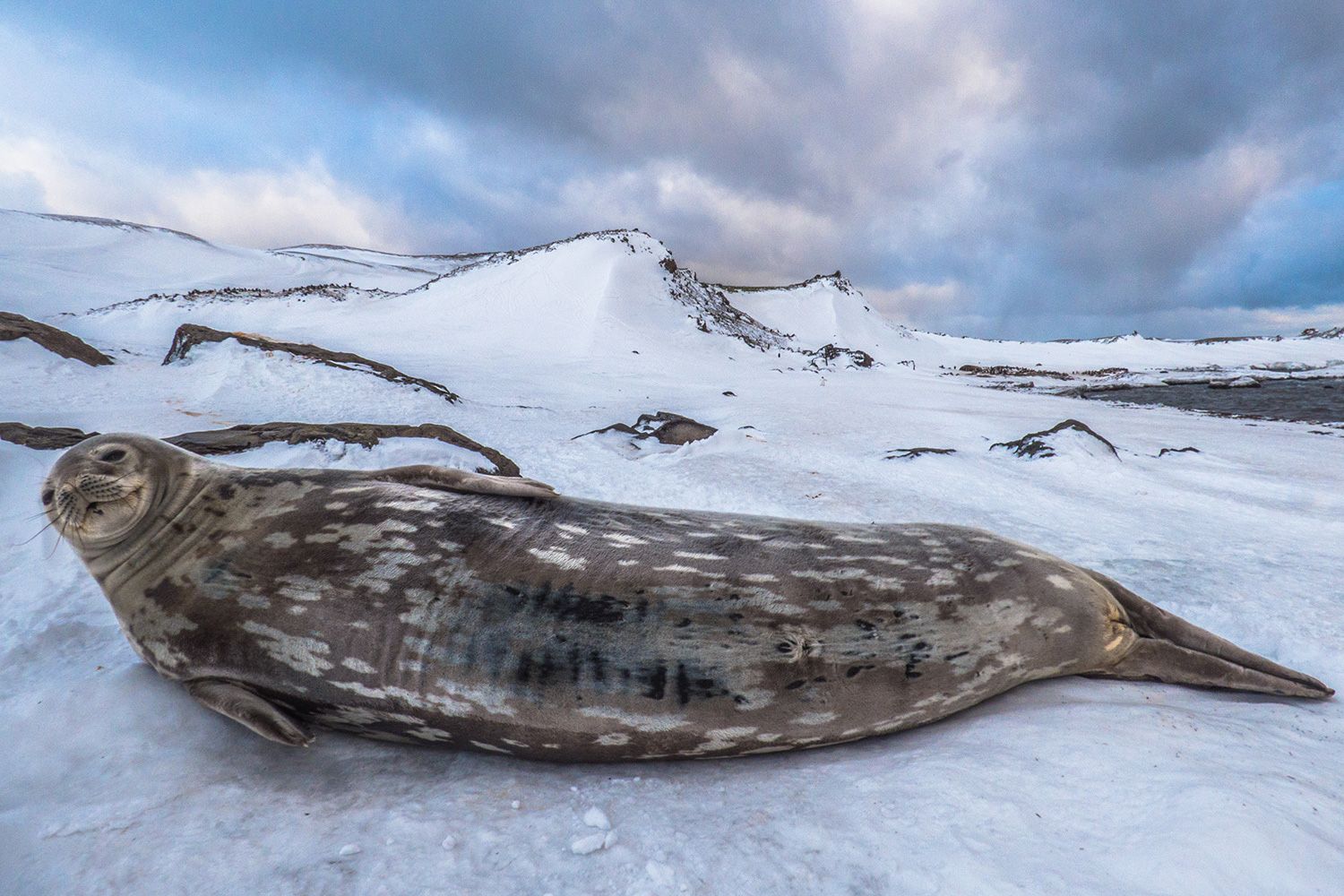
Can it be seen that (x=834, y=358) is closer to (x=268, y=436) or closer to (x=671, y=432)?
(x=671, y=432)

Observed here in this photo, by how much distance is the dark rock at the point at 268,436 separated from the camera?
3857 millimetres

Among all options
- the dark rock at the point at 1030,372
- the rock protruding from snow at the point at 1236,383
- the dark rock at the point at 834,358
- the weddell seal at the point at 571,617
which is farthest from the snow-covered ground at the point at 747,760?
the dark rock at the point at 1030,372

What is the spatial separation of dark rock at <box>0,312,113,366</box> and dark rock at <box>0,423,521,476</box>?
3972mm

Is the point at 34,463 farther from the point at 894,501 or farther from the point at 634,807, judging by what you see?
the point at 894,501

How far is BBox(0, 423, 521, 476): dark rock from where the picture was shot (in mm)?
3857

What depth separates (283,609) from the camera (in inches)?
72.6

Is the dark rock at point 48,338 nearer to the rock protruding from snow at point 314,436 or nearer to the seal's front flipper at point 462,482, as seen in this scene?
the rock protruding from snow at point 314,436

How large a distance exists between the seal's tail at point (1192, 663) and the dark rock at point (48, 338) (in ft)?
33.5

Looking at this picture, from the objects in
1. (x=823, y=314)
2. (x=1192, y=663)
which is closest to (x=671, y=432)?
(x=1192, y=663)

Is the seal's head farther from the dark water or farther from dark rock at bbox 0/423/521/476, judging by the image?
the dark water

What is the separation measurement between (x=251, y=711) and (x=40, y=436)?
3705 millimetres

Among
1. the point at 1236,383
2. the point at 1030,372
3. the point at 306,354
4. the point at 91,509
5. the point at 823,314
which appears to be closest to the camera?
the point at 91,509

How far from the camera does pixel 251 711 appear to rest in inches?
68.7

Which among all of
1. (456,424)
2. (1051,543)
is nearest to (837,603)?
(1051,543)
